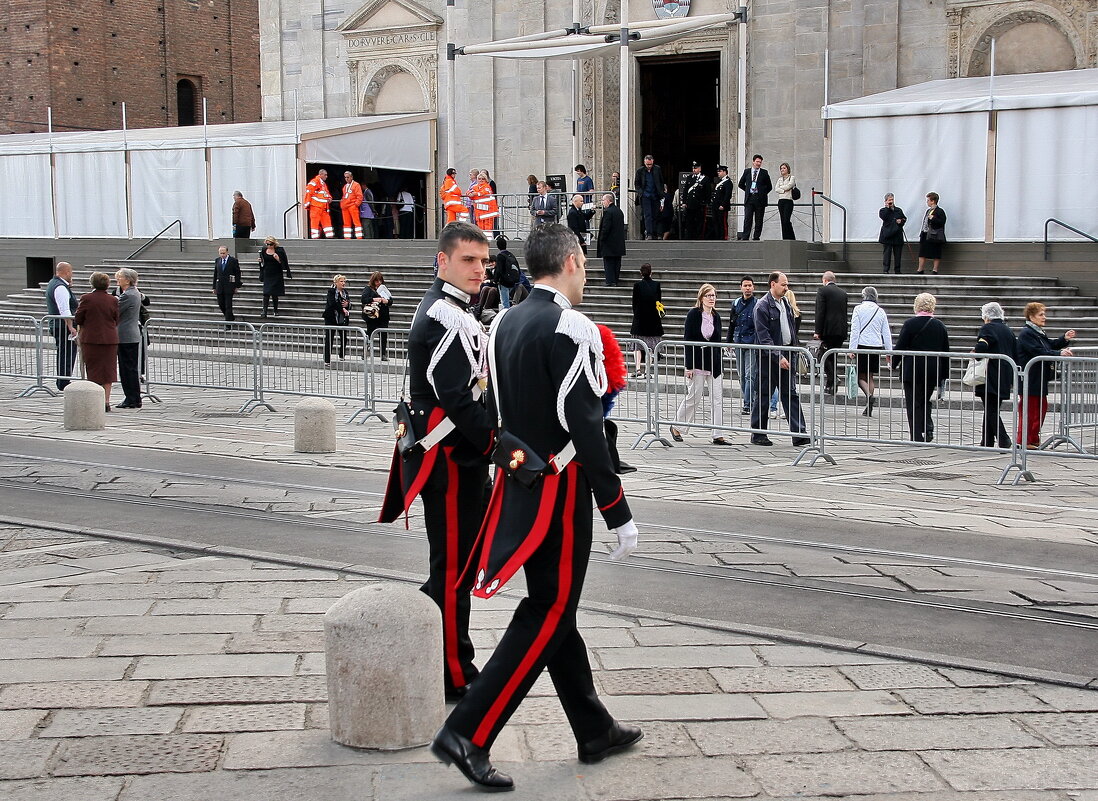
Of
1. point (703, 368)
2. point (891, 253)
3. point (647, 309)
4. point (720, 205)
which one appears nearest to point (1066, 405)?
point (703, 368)

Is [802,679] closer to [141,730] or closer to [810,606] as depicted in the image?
[810,606]

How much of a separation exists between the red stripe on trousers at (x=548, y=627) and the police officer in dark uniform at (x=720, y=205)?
774 inches

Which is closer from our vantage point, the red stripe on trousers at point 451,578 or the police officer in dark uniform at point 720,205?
the red stripe on trousers at point 451,578

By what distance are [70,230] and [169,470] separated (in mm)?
21857

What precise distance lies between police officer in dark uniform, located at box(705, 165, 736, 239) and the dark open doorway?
266 inches

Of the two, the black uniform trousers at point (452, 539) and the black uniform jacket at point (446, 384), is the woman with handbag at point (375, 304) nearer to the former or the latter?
the black uniform jacket at point (446, 384)

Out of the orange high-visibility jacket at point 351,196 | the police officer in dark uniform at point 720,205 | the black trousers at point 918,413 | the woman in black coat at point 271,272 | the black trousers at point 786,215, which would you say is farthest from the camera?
the orange high-visibility jacket at point 351,196

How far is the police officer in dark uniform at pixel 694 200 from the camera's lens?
82.6 feet

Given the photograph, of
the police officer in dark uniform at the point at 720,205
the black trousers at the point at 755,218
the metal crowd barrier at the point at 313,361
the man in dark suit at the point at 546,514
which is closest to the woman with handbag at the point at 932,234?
the black trousers at the point at 755,218

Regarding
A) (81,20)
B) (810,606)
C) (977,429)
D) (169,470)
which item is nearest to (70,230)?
(81,20)

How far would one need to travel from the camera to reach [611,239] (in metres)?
21.6

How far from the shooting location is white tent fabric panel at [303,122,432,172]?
2909 centimetres

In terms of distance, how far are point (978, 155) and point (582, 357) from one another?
18.5m

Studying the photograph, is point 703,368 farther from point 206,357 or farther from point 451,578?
point 451,578
